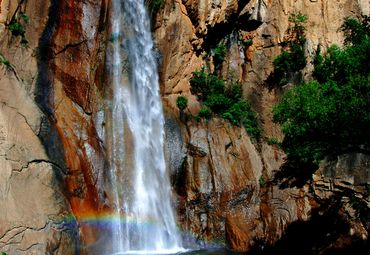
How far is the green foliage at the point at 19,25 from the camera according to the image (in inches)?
623

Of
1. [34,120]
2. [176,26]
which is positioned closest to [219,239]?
[34,120]

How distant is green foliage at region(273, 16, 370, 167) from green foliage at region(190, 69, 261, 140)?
7.23 meters

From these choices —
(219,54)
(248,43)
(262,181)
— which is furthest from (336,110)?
(248,43)

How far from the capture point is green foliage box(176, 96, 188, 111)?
21.5 m

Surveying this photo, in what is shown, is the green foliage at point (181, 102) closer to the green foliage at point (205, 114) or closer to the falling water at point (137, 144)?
the green foliage at point (205, 114)

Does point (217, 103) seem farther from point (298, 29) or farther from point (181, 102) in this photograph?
point (298, 29)

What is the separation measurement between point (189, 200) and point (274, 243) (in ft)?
12.6

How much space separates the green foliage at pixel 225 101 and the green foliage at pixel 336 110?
7.23 m

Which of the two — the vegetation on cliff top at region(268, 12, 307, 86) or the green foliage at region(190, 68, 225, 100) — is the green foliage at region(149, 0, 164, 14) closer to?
the green foliage at region(190, 68, 225, 100)

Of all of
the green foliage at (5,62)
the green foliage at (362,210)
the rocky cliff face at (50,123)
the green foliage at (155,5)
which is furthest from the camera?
the green foliage at (155,5)

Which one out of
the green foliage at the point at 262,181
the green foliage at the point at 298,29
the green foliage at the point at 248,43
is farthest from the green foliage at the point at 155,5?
the green foliage at the point at 262,181

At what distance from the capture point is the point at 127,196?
1752 cm

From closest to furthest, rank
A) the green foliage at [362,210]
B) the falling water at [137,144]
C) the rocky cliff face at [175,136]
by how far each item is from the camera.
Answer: the rocky cliff face at [175,136] < the falling water at [137,144] < the green foliage at [362,210]

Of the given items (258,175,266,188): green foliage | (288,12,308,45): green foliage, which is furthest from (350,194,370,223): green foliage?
(288,12,308,45): green foliage
